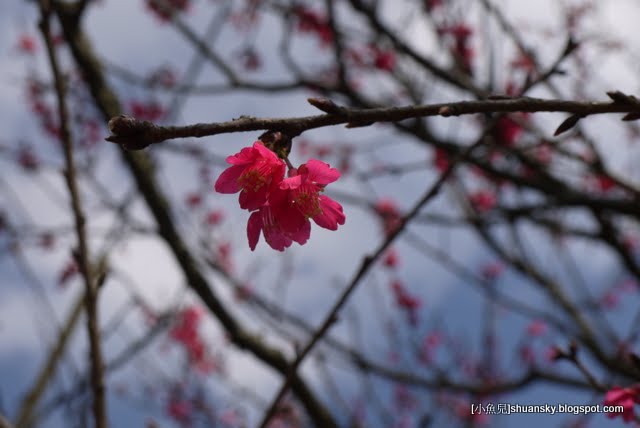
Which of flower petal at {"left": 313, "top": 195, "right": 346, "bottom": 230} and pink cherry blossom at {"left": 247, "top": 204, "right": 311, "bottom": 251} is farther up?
flower petal at {"left": 313, "top": 195, "right": 346, "bottom": 230}

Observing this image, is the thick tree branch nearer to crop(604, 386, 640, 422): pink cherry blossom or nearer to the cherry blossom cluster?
the cherry blossom cluster

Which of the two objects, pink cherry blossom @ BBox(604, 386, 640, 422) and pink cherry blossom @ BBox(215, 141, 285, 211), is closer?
pink cherry blossom @ BBox(215, 141, 285, 211)

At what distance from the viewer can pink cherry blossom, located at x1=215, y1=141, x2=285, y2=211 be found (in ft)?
3.96

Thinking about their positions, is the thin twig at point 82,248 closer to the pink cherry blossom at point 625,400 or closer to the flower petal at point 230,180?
the flower petal at point 230,180

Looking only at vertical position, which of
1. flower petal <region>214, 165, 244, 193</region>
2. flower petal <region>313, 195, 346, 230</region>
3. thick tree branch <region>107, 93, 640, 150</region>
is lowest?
thick tree branch <region>107, 93, 640, 150</region>

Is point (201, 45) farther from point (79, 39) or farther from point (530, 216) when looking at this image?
point (530, 216)

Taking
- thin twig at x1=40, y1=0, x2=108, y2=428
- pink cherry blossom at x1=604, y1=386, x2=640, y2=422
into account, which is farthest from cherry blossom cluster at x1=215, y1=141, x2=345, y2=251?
pink cherry blossom at x1=604, y1=386, x2=640, y2=422

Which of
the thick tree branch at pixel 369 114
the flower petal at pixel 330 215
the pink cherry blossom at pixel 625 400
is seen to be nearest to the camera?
the thick tree branch at pixel 369 114

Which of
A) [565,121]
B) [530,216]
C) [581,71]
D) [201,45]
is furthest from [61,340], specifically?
[581,71]

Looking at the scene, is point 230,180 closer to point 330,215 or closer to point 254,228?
point 254,228

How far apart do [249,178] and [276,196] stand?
2.8 inches

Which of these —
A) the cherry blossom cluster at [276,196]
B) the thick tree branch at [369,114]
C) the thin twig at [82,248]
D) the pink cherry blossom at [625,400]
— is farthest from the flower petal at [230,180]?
the pink cherry blossom at [625,400]

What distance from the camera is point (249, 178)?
1248 millimetres

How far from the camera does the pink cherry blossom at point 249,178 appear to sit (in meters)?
1.21
